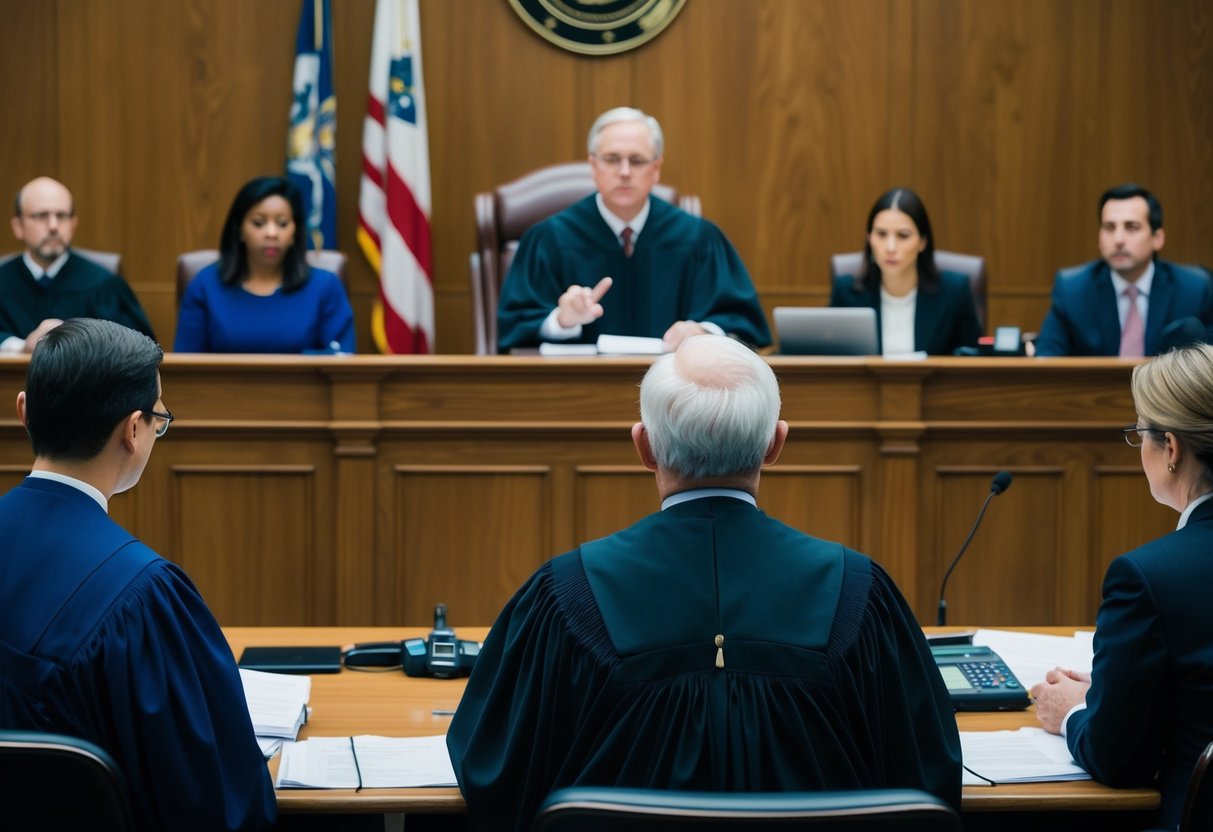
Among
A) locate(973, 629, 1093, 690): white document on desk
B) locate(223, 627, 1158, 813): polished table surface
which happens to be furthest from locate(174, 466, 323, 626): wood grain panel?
locate(973, 629, 1093, 690): white document on desk

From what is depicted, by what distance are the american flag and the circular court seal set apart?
620mm

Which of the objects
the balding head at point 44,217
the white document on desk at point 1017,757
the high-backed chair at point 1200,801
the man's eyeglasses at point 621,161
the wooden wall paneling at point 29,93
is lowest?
the white document on desk at point 1017,757

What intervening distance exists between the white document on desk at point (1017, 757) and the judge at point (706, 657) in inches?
6.9

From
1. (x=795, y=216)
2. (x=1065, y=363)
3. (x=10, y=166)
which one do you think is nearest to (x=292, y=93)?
(x=10, y=166)

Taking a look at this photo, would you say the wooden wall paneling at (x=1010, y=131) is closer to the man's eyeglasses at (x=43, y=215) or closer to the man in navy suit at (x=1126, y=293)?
the man in navy suit at (x=1126, y=293)

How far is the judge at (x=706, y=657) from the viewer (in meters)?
1.89

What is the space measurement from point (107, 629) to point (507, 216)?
14.7 ft

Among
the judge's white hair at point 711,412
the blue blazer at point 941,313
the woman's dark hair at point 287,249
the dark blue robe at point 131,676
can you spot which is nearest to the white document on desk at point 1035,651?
the judge's white hair at point 711,412

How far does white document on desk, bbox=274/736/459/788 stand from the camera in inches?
82.1

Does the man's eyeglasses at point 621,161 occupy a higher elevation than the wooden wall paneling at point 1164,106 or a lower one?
lower

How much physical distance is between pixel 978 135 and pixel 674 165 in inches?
62.3

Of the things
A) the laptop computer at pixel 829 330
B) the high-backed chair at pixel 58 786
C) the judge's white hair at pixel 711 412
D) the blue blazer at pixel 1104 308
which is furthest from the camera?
the blue blazer at pixel 1104 308

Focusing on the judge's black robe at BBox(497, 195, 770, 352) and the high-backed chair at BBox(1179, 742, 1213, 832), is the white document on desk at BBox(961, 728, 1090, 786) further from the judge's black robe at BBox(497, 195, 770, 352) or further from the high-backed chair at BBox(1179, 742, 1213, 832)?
the judge's black robe at BBox(497, 195, 770, 352)

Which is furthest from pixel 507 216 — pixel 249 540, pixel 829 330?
pixel 249 540
